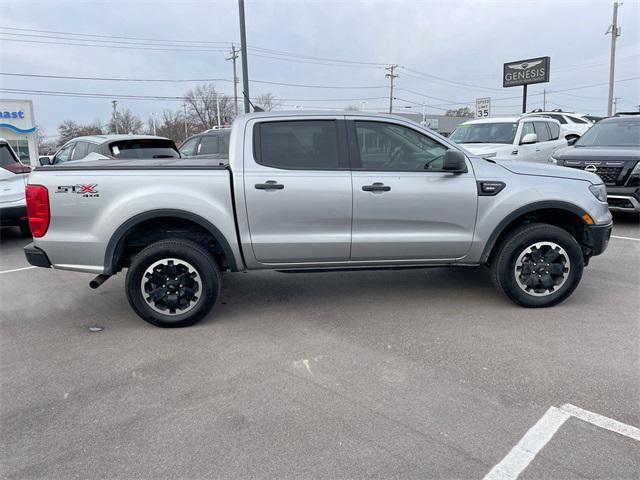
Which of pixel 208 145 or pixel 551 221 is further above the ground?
pixel 208 145

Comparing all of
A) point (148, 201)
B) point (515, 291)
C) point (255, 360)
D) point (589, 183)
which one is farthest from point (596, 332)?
point (148, 201)

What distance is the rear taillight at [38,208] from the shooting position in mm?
4055

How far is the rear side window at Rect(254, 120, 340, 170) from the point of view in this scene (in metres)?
4.31

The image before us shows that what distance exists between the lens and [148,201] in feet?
13.4

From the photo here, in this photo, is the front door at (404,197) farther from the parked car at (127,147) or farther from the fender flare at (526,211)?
the parked car at (127,147)

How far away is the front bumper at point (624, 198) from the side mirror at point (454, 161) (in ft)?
16.9

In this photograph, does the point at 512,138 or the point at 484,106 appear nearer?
the point at 512,138

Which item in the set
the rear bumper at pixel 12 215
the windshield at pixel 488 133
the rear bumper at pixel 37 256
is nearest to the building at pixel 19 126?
the rear bumper at pixel 12 215

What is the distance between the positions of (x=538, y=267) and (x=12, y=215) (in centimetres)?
769

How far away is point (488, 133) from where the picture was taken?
11039mm

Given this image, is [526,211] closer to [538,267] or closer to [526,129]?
[538,267]

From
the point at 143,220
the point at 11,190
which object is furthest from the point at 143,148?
the point at 143,220

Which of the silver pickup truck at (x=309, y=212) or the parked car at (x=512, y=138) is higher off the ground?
the parked car at (x=512, y=138)

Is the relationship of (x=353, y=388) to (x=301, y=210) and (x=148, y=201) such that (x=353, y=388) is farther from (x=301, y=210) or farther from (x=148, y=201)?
(x=148, y=201)
